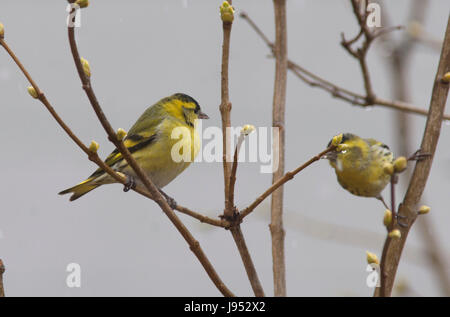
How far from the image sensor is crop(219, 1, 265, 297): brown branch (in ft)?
3.73

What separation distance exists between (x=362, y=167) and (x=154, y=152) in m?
0.98

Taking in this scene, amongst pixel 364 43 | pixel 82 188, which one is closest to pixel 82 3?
pixel 364 43

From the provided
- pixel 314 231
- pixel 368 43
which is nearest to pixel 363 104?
pixel 368 43

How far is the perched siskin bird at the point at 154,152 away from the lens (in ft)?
6.89

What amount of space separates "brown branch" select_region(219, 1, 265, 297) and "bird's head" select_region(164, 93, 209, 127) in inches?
47.4

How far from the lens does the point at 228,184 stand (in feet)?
3.92

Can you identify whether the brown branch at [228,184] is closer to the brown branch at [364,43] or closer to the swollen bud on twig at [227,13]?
the swollen bud on twig at [227,13]

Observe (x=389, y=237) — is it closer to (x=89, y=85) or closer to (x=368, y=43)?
(x=89, y=85)

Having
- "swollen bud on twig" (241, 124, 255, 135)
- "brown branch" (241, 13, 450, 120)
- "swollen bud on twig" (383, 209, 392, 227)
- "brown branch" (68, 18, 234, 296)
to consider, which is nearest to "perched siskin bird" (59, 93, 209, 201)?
"brown branch" (241, 13, 450, 120)

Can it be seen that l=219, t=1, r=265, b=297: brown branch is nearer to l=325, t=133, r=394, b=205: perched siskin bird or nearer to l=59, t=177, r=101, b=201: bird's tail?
l=59, t=177, r=101, b=201: bird's tail

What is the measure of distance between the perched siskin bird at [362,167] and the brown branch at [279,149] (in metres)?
0.92
